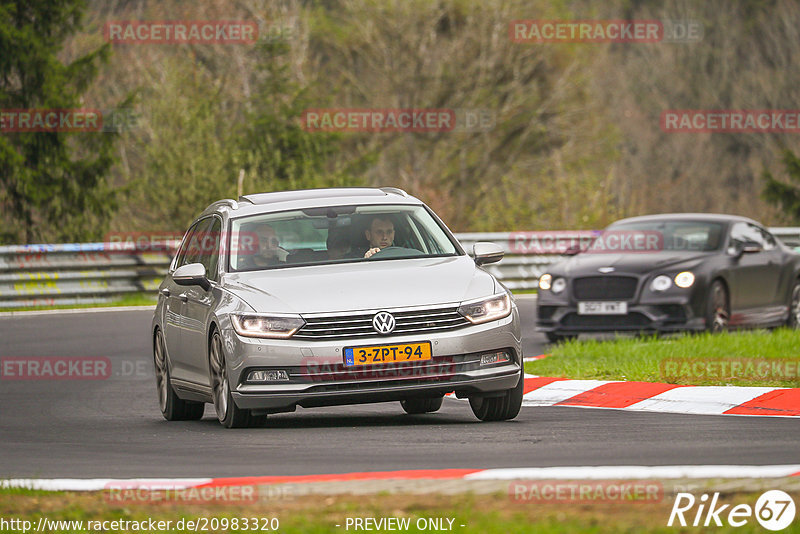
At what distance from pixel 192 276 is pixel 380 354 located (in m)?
1.80

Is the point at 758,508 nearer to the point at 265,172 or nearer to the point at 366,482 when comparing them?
the point at 366,482

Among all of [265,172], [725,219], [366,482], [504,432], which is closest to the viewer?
[366,482]

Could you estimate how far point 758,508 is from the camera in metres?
6.05

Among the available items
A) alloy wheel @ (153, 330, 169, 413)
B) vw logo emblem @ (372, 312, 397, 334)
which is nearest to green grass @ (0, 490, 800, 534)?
vw logo emblem @ (372, 312, 397, 334)

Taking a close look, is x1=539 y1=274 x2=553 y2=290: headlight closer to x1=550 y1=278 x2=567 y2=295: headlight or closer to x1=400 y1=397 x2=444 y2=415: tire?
x1=550 y1=278 x2=567 y2=295: headlight

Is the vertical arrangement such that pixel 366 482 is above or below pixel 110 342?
above

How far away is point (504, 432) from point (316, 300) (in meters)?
1.46

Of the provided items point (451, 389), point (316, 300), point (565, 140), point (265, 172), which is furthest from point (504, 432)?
point (565, 140)

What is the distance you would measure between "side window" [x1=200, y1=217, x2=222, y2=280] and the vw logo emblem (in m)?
1.69

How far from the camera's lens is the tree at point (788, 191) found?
1291 inches

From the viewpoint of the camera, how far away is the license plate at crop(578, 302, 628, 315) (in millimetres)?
17078

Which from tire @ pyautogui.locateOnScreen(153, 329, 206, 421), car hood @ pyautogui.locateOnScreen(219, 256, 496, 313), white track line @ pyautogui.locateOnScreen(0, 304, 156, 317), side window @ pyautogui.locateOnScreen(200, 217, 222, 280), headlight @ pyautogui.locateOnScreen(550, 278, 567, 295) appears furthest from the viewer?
white track line @ pyautogui.locateOnScreen(0, 304, 156, 317)

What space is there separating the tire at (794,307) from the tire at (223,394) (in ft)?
32.9

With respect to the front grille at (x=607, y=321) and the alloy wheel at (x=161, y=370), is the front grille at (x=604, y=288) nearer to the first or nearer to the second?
the front grille at (x=607, y=321)
